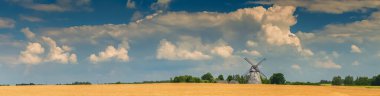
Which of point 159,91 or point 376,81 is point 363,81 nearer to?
point 376,81

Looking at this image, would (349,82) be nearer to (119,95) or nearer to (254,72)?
(254,72)

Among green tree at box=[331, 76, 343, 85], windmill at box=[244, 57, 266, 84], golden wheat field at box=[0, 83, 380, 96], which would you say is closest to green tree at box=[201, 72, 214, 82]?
windmill at box=[244, 57, 266, 84]

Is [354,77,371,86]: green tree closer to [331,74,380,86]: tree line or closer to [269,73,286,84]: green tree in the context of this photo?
[331,74,380,86]: tree line

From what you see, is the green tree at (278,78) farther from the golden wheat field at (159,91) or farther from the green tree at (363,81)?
the golden wheat field at (159,91)

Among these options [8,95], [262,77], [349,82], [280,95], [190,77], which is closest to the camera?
[8,95]

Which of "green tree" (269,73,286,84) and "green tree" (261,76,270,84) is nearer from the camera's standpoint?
"green tree" (261,76,270,84)

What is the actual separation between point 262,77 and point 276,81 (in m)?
4.35

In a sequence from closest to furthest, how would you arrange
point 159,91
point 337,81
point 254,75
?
1. point 159,91
2. point 254,75
3. point 337,81

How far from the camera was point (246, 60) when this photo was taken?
5477 inches

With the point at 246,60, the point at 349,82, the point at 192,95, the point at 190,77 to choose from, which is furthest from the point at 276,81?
the point at 192,95

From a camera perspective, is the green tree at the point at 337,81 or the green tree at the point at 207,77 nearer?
the green tree at the point at 207,77

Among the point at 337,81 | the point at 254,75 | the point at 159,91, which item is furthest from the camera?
the point at 337,81

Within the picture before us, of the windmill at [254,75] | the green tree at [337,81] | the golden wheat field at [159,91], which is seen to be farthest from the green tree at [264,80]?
the golden wheat field at [159,91]

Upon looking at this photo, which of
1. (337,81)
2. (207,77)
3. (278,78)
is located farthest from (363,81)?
(207,77)
